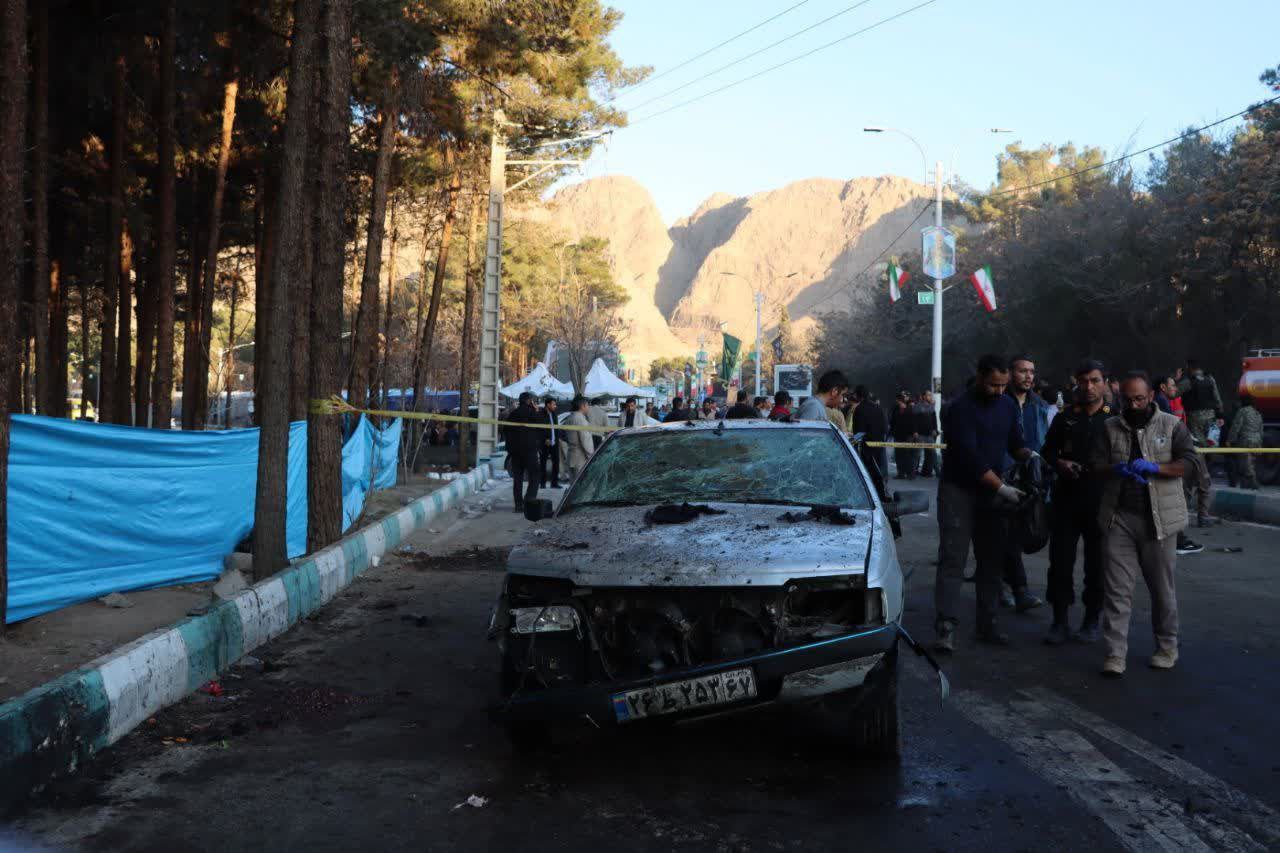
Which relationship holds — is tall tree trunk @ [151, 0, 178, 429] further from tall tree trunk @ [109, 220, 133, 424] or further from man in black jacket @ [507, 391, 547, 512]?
man in black jacket @ [507, 391, 547, 512]

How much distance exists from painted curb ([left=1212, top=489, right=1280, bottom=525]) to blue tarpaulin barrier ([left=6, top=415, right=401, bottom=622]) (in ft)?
41.5

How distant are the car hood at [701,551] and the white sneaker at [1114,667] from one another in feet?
6.87

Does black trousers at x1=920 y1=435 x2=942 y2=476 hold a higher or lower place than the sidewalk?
higher

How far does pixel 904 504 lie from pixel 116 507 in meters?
5.63

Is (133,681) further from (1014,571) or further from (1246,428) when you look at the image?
(1246,428)

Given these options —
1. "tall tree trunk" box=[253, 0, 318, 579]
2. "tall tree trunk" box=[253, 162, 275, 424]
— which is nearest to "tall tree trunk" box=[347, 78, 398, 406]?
"tall tree trunk" box=[253, 162, 275, 424]

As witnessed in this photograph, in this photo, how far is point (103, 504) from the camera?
27.9 feet

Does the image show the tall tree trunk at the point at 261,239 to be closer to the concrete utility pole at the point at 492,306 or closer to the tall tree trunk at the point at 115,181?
the tall tree trunk at the point at 115,181

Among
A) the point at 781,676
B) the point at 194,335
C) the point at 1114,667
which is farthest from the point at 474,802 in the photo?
the point at 194,335

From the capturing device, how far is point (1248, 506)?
16.4 m

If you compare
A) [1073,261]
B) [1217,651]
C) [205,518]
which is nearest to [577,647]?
[1217,651]

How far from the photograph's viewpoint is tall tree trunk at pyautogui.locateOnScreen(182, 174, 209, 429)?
24578mm

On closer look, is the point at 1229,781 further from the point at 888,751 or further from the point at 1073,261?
the point at 1073,261

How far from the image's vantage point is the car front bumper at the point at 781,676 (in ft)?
14.9
